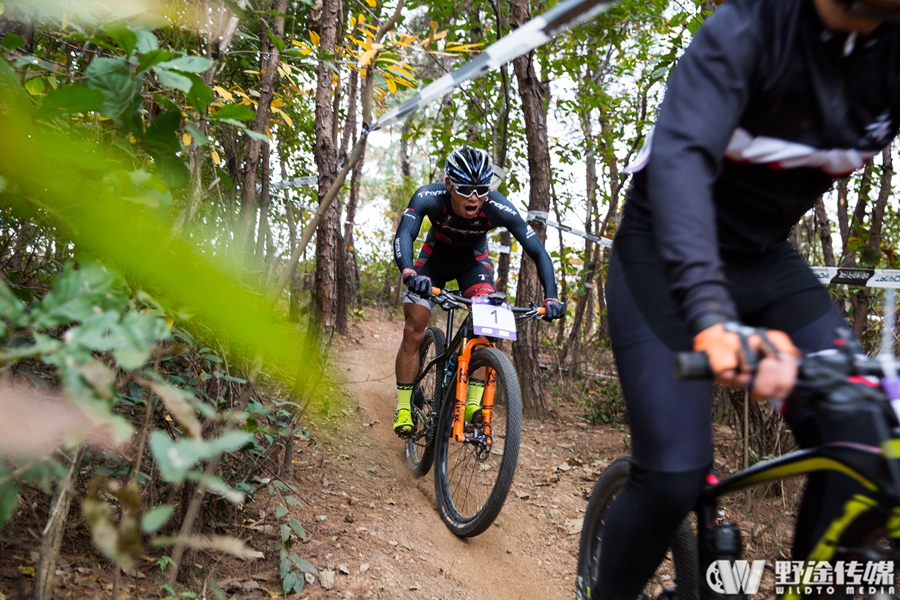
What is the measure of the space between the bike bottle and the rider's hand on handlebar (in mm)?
652

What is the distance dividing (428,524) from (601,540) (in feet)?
7.49

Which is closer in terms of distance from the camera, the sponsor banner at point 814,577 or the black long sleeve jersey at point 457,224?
the sponsor banner at point 814,577

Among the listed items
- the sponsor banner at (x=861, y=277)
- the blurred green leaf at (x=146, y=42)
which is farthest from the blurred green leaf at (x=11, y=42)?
the sponsor banner at (x=861, y=277)

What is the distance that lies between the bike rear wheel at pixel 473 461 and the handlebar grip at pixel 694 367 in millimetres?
A: 2416

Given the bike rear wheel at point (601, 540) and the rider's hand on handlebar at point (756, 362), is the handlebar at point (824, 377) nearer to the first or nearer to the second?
the rider's hand on handlebar at point (756, 362)

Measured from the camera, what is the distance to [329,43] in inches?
150

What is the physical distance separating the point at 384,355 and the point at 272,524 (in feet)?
18.2

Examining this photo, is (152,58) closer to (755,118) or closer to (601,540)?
(755,118)

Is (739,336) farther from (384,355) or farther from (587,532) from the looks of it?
(384,355)

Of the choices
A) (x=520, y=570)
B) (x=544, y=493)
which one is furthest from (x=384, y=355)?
(x=520, y=570)

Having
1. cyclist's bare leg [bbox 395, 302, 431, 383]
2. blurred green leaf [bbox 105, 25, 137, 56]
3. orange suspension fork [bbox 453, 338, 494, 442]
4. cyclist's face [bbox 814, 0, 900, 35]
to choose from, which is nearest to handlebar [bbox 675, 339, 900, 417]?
cyclist's face [bbox 814, 0, 900, 35]

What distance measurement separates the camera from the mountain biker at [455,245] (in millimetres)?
4299

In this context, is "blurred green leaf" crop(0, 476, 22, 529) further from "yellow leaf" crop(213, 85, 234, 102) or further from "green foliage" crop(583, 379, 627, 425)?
"green foliage" crop(583, 379, 627, 425)

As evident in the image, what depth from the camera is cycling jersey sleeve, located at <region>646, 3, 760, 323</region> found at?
1355mm
